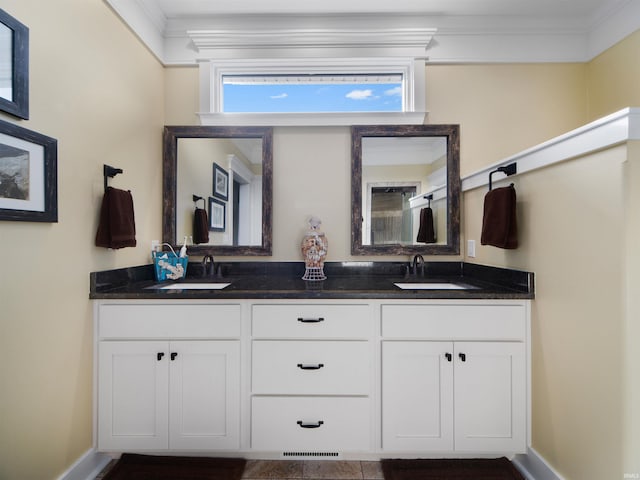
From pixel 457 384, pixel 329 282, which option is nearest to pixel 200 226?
pixel 329 282

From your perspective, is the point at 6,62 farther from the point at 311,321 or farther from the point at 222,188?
the point at 311,321

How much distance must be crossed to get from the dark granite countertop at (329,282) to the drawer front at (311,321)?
0.20ft

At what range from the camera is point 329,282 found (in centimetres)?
185

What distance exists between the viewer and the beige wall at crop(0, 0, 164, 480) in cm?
116

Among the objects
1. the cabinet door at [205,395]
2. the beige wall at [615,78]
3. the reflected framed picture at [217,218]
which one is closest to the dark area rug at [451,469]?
the cabinet door at [205,395]

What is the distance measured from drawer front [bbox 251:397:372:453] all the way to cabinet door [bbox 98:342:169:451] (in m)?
0.48

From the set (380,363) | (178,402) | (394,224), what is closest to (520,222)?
(394,224)

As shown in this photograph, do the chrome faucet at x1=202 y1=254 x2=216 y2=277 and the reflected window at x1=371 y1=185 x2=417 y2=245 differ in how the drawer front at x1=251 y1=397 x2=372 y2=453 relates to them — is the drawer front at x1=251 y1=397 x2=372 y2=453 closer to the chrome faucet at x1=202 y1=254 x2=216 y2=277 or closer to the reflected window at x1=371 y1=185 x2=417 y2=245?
the chrome faucet at x1=202 y1=254 x2=216 y2=277

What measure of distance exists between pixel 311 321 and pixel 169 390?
30.5 inches

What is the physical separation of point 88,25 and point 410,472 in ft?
8.72

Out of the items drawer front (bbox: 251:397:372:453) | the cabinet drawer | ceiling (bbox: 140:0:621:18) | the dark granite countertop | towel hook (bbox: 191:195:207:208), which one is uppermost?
ceiling (bbox: 140:0:621:18)

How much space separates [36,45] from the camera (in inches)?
48.4

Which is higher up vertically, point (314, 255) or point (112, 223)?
point (112, 223)

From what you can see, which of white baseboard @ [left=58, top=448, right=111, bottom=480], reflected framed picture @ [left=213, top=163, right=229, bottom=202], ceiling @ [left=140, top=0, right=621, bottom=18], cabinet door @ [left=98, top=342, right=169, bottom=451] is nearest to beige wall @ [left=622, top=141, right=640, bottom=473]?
ceiling @ [left=140, top=0, right=621, bottom=18]
